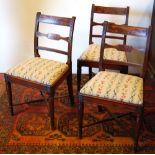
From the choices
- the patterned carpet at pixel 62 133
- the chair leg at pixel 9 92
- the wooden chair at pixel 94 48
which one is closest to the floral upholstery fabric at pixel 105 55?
the wooden chair at pixel 94 48

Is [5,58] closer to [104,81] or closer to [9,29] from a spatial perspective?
[9,29]

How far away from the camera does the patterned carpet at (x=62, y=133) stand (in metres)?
1.97

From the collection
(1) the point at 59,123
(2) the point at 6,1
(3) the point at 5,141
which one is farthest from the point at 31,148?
(2) the point at 6,1

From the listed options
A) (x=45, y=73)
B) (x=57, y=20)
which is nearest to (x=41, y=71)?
(x=45, y=73)

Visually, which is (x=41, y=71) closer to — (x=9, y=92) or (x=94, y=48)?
(x=9, y=92)

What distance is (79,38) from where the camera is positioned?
306 cm

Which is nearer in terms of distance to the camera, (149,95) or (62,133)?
(62,133)

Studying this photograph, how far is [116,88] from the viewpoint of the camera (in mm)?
1892

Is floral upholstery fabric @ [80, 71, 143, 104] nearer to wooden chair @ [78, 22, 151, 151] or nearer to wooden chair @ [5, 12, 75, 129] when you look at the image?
wooden chair @ [78, 22, 151, 151]

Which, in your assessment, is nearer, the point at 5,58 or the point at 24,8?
A: the point at 24,8

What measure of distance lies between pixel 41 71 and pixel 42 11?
1.07 meters

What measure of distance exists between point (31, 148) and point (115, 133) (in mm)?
701

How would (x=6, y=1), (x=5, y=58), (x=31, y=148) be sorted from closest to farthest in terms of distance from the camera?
(x=31, y=148), (x=6, y=1), (x=5, y=58)

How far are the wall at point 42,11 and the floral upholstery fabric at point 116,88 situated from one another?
111 cm
